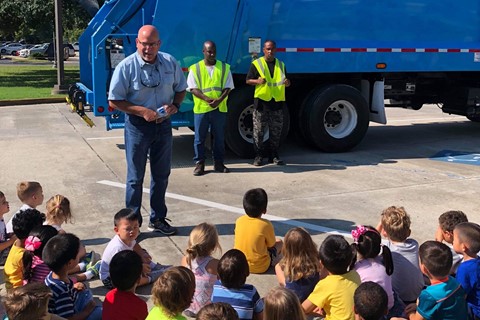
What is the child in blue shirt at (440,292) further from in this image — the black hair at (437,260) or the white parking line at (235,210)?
the white parking line at (235,210)

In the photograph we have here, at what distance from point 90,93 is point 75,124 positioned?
3.93m

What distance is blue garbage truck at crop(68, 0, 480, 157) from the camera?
7852 millimetres

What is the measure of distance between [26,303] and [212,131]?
5440 mm

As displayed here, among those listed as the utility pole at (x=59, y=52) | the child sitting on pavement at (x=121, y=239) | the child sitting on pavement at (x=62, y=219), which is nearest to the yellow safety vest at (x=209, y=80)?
the child sitting on pavement at (x=62, y=219)

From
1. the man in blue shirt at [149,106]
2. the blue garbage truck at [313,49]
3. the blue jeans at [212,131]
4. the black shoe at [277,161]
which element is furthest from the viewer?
the black shoe at [277,161]

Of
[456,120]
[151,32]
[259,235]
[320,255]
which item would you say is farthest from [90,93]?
[456,120]

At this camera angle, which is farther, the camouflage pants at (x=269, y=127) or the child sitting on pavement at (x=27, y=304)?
the camouflage pants at (x=269, y=127)

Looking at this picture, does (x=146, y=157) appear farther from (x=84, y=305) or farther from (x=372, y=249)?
A: (x=372, y=249)

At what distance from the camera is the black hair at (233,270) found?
318 cm

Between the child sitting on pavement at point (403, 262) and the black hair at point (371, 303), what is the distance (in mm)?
1070

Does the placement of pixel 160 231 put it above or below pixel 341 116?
below

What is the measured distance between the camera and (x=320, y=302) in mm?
3305

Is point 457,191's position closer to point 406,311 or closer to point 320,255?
point 406,311

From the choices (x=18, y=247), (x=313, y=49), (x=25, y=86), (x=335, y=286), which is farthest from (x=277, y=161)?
(x=25, y=86)
